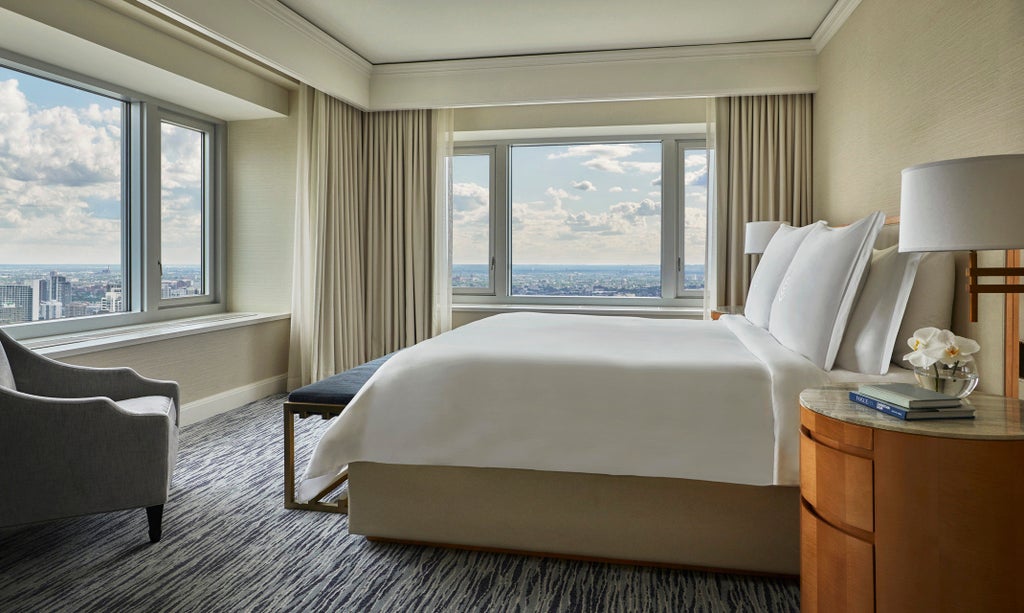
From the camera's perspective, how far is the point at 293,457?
261 centimetres

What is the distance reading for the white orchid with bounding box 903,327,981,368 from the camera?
1.58 m

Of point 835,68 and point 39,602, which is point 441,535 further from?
point 835,68

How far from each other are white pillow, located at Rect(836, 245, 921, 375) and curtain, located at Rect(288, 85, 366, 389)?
12.5ft

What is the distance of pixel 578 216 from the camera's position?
5.86m

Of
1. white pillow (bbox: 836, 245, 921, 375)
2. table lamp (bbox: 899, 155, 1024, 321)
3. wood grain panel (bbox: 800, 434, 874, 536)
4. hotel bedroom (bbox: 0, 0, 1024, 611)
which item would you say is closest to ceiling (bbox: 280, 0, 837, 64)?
hotel bedroom (bbox: 0, 0, 1024, 611)

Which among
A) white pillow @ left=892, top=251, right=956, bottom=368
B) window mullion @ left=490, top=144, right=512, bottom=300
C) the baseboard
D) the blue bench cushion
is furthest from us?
window mullion @ left=490, top=144, right=512, bottom=300

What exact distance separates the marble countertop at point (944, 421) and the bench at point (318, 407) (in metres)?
1.65

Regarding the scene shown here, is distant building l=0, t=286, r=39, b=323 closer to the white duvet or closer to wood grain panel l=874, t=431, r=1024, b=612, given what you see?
the white duvet

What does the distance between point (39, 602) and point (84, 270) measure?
2628 mm

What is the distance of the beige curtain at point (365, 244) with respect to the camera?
195 inches

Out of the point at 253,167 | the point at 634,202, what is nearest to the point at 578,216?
the point at 634,202

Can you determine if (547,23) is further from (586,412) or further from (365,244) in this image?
(586,412)

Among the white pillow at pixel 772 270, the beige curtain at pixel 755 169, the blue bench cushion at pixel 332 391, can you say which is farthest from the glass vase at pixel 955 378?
the beige curtain at pixel 755 169

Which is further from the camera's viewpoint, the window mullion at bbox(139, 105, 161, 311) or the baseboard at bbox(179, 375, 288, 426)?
the window mullion at bbox(139, 105, 161, 311)
